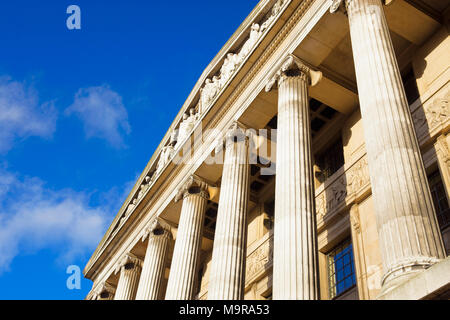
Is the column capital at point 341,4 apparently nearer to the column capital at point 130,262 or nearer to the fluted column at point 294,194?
the fluted column at point 294,194

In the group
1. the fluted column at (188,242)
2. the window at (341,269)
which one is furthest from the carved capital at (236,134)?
→ the window at (341,269)

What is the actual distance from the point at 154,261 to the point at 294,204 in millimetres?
15014

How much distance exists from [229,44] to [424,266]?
21.0 meters

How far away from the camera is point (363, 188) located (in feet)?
67.9

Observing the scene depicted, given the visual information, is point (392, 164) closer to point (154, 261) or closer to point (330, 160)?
point (330, 160)

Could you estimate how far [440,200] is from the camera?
694 inches

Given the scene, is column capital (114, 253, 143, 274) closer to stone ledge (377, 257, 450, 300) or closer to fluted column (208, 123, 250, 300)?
fluted column (208, 123, 250, 300)

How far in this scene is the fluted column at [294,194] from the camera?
48.6 feet

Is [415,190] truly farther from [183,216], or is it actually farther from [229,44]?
[229,44]

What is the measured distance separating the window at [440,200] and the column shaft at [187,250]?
37.7ft

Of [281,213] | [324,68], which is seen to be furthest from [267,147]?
[281,213]

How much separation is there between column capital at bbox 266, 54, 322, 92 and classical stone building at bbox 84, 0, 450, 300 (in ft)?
0.19

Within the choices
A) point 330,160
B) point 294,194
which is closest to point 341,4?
point 294,194
